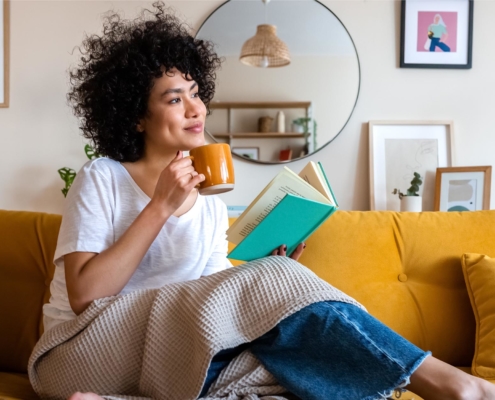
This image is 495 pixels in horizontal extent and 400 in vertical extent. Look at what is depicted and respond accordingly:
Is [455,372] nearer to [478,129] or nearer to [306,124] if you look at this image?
[306,124]

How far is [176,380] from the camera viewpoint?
105 cm

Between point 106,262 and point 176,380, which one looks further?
point 106,262

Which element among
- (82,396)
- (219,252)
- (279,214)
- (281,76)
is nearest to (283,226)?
(279,214)

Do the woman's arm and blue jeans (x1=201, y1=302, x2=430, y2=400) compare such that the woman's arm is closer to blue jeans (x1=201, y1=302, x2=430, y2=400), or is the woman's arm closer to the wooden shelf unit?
blue jeans (x1=201, y1=302, x2=430, y2=400)

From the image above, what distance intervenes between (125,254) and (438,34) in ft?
5.76

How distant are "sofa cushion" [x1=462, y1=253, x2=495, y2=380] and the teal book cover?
0.52 m

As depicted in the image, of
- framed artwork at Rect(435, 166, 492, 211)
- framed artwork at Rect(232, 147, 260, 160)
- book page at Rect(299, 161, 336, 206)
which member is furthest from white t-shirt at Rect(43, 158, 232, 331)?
framed artwork at Rect(435, 166, 492, 211)

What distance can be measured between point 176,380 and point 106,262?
30cm

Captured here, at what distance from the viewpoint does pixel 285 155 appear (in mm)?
2275

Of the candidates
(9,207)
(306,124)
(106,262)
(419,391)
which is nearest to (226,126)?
(306,124)

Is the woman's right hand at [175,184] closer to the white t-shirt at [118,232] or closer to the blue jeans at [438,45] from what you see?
the white t-shirt at [118,232]

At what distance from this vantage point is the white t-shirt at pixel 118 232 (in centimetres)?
125

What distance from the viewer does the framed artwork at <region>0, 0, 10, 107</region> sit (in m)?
2.33

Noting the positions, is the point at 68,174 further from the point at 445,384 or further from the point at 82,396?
the point at 445,384
